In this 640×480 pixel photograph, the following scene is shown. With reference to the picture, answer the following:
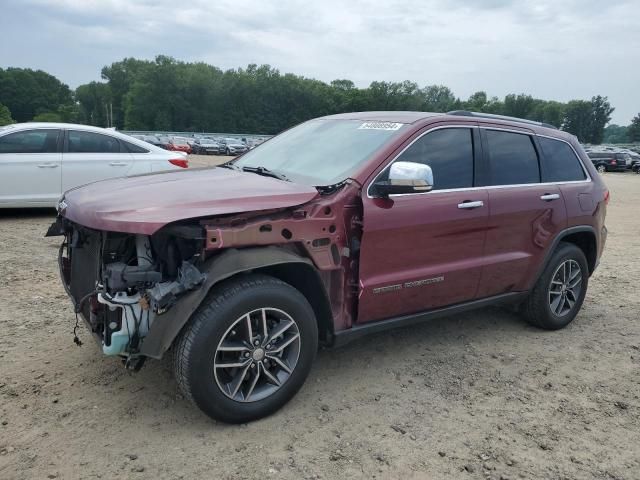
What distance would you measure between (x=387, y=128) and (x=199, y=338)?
78.9 inches

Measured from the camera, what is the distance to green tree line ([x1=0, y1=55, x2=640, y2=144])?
3907 inches

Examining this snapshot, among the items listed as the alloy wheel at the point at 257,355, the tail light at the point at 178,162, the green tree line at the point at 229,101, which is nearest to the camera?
the alloy wheel at the point at 257,355

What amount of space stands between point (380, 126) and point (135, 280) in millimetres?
2066

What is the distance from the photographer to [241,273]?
312cm

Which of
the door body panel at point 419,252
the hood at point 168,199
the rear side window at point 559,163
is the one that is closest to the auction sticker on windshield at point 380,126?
the door body panel at point 419,252

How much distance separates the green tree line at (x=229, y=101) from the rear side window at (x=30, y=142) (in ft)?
295

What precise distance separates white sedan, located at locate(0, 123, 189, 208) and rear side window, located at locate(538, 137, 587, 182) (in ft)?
20.6

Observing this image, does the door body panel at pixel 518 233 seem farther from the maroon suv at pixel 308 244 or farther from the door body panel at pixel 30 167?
the door body panel at pixel 30 167

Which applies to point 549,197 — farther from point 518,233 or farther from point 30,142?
point 30,142

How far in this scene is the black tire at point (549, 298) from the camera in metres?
4.71

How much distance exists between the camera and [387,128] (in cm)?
389

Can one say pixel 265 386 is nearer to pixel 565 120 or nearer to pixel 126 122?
pixel 126 122

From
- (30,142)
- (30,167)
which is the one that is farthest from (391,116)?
(30,142)

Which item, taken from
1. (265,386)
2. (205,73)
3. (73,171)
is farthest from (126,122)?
(265,386)
